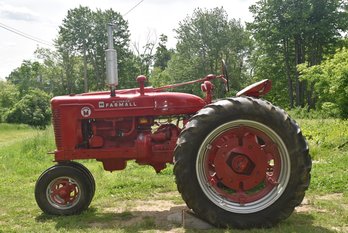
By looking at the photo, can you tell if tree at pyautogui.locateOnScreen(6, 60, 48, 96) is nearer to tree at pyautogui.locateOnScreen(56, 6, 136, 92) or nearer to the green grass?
tree at pyautogui.locateOnScreen(56, 6, 136, 92)

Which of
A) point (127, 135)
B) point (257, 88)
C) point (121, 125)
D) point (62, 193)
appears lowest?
point (62, 193)

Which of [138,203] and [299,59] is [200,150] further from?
[299,59]

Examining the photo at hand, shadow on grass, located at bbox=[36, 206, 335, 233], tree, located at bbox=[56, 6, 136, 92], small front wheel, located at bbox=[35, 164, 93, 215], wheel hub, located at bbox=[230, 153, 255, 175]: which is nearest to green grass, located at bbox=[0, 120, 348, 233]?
shadow on grass, located at bbox=[36, 206, 335, 233]

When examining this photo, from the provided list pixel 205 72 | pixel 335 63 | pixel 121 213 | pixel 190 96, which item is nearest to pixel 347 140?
pixel 335 63

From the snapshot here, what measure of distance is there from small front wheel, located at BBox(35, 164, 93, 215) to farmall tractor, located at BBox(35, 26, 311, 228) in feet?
0.04

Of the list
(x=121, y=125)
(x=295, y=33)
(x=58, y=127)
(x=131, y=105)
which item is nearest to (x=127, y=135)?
(x=121, y=125)

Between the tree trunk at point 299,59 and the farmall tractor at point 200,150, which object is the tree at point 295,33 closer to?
the tree trunk at point 299,59

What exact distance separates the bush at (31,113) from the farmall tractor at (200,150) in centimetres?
3418

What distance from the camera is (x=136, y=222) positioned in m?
4.98

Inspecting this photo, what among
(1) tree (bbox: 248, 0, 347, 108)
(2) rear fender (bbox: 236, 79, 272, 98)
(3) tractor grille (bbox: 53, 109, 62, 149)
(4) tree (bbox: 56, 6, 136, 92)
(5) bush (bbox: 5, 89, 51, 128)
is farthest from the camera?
(4) tree (bbox: 56, 6, 136, 92)

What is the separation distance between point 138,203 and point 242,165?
76.4 inches

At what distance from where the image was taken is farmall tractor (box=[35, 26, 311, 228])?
446 centimetres

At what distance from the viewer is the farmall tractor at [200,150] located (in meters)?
4.46

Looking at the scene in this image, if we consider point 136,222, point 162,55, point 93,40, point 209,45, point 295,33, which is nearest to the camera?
point 136,222
